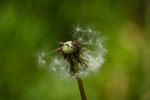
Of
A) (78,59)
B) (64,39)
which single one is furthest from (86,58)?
(64,39)

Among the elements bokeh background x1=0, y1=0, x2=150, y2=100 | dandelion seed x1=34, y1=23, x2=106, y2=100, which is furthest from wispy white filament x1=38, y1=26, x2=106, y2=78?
bokeh background x1=0, y1=0, x2=150, y2=100

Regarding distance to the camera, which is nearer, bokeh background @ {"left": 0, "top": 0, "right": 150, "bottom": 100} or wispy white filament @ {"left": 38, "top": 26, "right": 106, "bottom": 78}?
wispy white filament @ {"left": 38, "top": 26, "right": 106, "bottom": 78}

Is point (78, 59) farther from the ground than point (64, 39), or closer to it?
closer to it

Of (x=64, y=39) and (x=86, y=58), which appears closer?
(x=86, y=58)

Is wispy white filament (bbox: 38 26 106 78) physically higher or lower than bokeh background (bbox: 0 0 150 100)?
lower

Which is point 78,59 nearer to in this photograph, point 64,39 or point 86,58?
point 86,58

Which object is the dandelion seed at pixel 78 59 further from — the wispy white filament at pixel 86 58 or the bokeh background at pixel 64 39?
the bokeh background at pixel 64 39

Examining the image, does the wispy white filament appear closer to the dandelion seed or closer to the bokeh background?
the dandelion seed

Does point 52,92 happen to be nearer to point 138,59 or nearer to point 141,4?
point 138,59
